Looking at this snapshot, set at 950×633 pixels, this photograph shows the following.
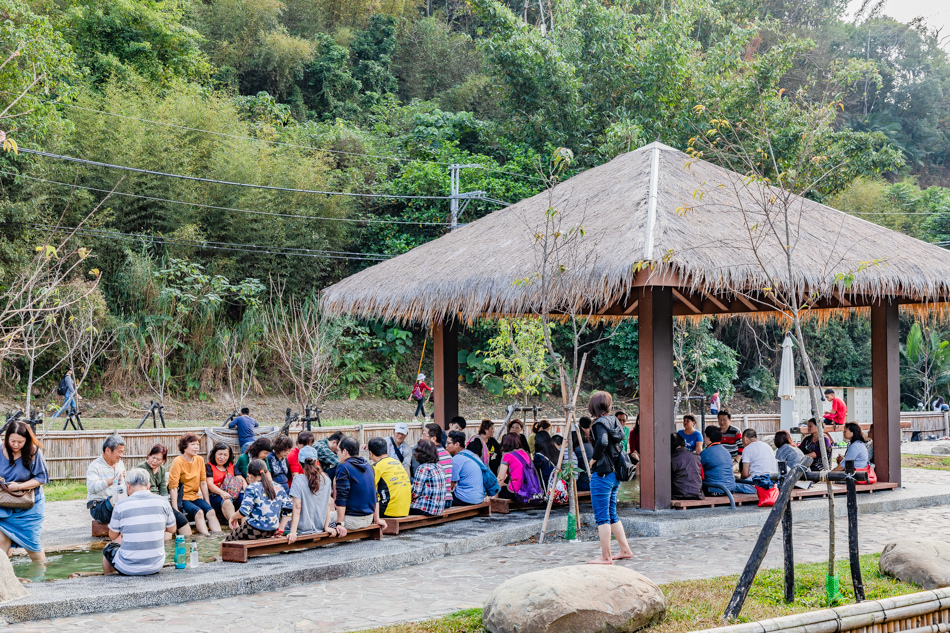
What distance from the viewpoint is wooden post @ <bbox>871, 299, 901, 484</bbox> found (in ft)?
37.5

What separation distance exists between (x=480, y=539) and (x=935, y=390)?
27471mm

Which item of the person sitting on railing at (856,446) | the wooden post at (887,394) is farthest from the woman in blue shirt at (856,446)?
the wooden post at (887,394)

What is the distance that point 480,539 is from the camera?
327 inches

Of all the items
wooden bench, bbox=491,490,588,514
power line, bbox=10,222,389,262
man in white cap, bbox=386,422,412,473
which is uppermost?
power line, bbox=10,222,389,262

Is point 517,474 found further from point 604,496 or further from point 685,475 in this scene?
point 604,496

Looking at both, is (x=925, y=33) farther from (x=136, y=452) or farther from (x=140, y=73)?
(x=136, y=452)

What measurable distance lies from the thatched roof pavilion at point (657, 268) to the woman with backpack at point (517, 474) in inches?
50.5

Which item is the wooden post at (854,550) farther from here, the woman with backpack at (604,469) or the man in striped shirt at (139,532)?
the man in striped shirt at (139,532)

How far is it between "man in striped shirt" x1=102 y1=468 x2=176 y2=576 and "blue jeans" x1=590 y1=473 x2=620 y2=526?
11.6ft

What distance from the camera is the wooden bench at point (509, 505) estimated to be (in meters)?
9.73

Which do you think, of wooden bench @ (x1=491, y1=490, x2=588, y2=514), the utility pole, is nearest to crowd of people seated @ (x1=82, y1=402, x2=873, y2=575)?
wooden bench @ (x1=491, y1=490, x2=588, y2=514)

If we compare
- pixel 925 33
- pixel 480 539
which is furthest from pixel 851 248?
pixel 925 33

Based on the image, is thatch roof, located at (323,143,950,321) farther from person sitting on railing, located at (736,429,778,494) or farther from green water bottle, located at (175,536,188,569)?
green water bottle, located at (175,536,188,569)

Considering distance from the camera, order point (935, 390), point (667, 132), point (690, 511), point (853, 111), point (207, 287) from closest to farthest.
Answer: point (690, 511)
point (207, 287)
point (667, 132)
point (935, 390)
point (853, 111)
